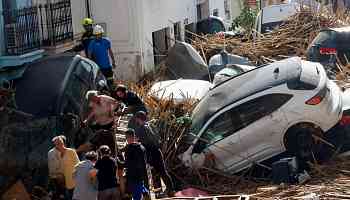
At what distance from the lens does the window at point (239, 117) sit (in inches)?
505

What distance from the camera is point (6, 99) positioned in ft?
39.4

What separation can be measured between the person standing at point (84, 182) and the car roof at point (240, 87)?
3441mm

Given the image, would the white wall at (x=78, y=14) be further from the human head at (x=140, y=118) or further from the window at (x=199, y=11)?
the window at (x=199, y=11)

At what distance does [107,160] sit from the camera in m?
10.2

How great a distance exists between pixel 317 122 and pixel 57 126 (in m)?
4.22

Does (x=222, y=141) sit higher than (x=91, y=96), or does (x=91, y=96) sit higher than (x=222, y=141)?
(x=91, y=96)

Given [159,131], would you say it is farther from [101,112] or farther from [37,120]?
[37,120]

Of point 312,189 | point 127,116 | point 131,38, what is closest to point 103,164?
point 312,189

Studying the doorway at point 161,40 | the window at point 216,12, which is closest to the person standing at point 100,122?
the doorway at point 161,40

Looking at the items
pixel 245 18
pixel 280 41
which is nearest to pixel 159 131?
pixel 280 41

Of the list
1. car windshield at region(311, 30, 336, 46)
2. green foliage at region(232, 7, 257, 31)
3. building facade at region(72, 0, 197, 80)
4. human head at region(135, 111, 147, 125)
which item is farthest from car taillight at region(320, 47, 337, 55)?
green foliage at region(232, 7, 257, 31)

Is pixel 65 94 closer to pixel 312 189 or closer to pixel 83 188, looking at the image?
pixel 83 188

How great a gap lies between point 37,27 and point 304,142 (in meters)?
7.29

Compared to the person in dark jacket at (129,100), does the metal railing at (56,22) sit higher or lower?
higher
